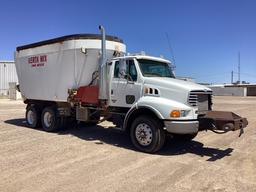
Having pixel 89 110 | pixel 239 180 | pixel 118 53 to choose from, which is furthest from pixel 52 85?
pixel 239 180

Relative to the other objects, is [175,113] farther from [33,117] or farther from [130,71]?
[33,117]

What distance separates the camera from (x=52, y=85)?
1220 cm

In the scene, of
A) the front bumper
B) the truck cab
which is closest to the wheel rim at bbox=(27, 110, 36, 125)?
the truck cab

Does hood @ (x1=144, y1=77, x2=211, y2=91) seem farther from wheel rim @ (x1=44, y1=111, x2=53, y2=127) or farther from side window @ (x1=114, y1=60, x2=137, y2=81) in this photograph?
wheel rim @ (x1=44, y1=111, x2=53, y2=127)

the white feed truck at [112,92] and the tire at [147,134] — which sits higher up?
the white feed truck at [112,92]

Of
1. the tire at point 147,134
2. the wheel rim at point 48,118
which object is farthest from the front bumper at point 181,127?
the wheel rim at point 48,118

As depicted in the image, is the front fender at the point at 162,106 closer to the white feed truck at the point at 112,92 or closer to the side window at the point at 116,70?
the white feed truck at the point at 112,92

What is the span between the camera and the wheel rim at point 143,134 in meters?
8.64

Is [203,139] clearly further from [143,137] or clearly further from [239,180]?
[239,180]

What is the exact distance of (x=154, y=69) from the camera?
383 inches

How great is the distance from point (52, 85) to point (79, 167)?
5.81 metres

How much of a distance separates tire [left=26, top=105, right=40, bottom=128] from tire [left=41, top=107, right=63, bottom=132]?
1.44 feet

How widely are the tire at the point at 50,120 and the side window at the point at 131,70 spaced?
13.7 feet

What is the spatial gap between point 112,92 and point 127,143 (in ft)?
5.36
